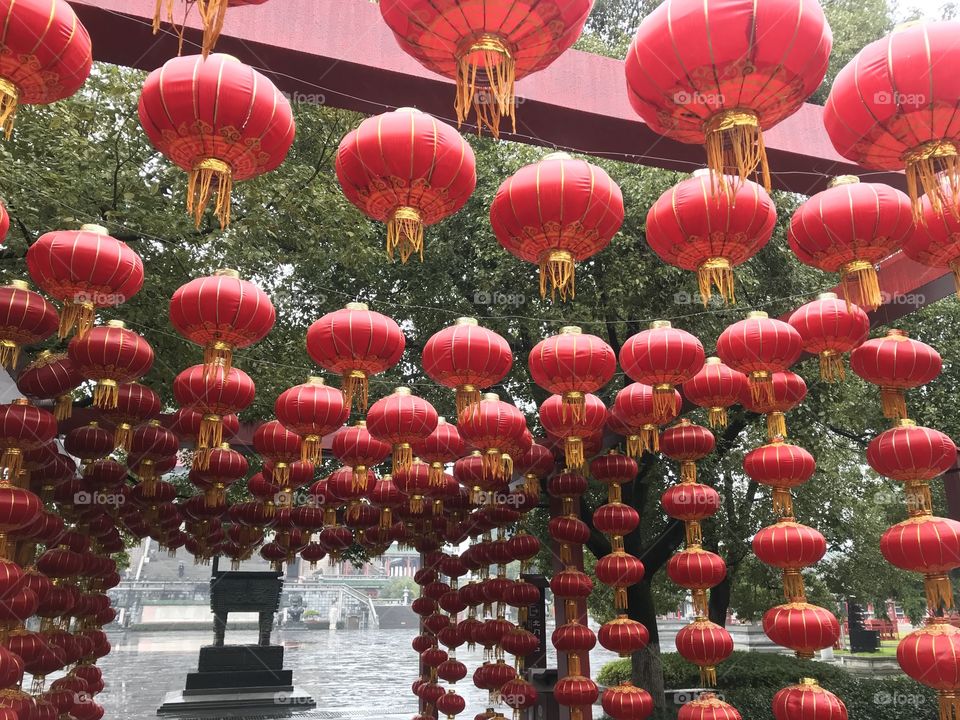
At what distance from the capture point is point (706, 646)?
20.7 feet

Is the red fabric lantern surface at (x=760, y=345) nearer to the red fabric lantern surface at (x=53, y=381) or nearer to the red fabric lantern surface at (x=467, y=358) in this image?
the red fabric lantern surface at (x=467, y=358)

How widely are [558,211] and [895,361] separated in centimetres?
360

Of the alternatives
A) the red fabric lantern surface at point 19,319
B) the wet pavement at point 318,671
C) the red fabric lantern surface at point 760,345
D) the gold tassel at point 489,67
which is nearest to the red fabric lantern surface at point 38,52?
the gold tassel at point 489,67

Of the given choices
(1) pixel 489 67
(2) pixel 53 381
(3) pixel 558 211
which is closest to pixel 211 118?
(1) pixel 489 67

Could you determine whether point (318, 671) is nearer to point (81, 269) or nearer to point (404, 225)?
point (81, 269)

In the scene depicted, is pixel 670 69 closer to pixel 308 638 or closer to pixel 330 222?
pixel 330 222

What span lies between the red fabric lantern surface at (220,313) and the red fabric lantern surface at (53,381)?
1.72m

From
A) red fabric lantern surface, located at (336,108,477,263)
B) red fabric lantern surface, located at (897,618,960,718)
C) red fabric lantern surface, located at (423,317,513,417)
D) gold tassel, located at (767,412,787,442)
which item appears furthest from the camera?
gold tassel, located at (767,412,787,442)

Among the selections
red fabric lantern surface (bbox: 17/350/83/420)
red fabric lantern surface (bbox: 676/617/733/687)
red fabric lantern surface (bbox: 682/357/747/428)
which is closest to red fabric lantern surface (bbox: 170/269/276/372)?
red fabric lantern surface (bbox: 17/350/83/420)

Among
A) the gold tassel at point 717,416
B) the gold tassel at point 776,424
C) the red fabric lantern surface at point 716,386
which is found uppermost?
the red fabric lantern surface at point 716,386

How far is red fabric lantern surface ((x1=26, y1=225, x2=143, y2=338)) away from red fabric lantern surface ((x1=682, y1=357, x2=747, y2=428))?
470cm

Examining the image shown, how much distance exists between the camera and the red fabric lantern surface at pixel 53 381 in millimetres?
6031

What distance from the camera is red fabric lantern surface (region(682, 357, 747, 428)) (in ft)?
20.9

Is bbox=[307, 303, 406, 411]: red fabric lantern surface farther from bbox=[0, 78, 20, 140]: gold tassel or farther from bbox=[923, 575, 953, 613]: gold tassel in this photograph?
bbox=[923, 575, 953, 613]: gold tassel
